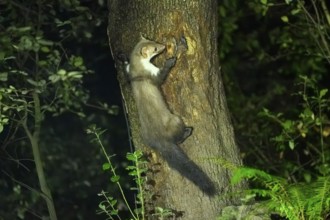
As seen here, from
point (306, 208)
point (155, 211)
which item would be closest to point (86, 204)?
point (155, 211)

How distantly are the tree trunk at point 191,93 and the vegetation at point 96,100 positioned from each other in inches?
8.3

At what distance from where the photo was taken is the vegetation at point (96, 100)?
21.5 feet

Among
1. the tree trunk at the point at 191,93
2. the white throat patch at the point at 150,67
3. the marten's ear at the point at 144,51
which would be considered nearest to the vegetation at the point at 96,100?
the tree trunk at the point at 191,93

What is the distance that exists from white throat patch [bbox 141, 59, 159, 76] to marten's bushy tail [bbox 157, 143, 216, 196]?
591 millimetres

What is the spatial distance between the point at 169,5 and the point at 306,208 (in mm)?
1638

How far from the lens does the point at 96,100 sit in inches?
328

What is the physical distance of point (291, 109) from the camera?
959 cm

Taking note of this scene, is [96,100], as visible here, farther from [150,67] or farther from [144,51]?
[144,51]

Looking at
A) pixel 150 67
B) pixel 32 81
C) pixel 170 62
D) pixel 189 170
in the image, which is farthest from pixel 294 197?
pixel 32 81

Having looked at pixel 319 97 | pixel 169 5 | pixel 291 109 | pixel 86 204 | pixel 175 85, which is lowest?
pixel 86 204

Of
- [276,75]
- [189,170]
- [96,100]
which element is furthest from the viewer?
[276,75]

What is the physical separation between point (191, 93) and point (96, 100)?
3366 millimetres

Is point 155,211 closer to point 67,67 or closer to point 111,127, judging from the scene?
point 67,67

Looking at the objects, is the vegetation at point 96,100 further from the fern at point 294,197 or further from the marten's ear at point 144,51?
the marten's ear at point 144,51
